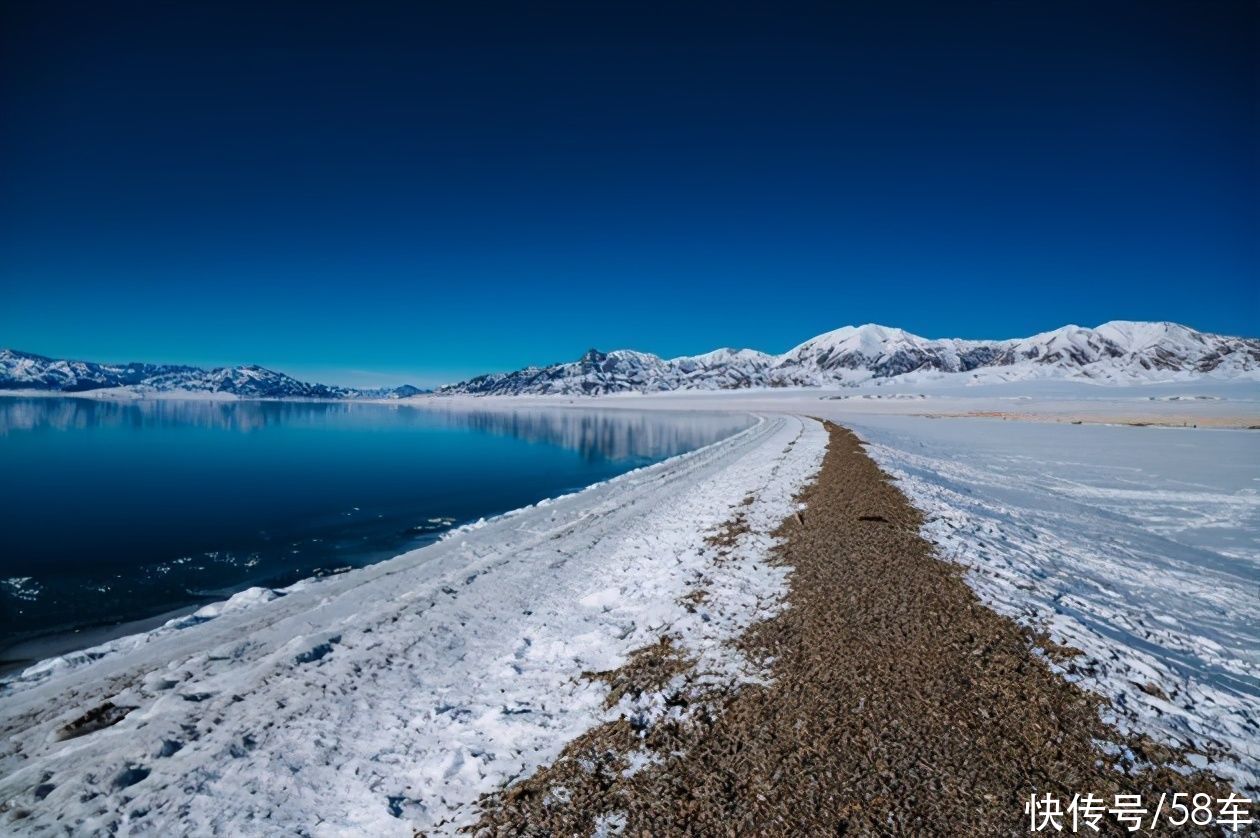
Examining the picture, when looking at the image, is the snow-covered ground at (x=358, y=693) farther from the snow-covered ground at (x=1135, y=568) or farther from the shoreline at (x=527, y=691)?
the snow-covered ground at (x=1135, y=568)

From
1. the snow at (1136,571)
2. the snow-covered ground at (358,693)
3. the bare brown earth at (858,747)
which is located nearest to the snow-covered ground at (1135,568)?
the snow at (1136,571)

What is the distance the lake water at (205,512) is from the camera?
1072 centimetres

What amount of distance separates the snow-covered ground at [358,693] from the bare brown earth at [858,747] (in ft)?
1.70

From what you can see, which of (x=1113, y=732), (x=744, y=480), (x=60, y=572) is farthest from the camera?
(x=744, y=480)

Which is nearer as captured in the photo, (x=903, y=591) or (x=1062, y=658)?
(x=1062, y=658)

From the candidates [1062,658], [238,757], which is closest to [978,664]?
[1062,658]

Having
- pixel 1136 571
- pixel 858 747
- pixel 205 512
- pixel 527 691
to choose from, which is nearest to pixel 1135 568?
pixel 1136 571

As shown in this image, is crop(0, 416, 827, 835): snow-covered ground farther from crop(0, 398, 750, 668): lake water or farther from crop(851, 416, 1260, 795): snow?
crop(851, 416, 1260, 795): snow

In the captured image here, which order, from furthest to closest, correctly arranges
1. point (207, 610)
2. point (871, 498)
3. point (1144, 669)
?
point (871, 498) < point (207, 610) < point (1144, 669)

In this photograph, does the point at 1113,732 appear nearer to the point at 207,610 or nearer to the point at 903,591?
the point at 903,591

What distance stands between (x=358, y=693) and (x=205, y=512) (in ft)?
50.6

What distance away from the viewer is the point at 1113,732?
4.90 metres

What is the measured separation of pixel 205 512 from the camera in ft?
58.5

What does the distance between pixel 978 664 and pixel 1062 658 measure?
974mm
